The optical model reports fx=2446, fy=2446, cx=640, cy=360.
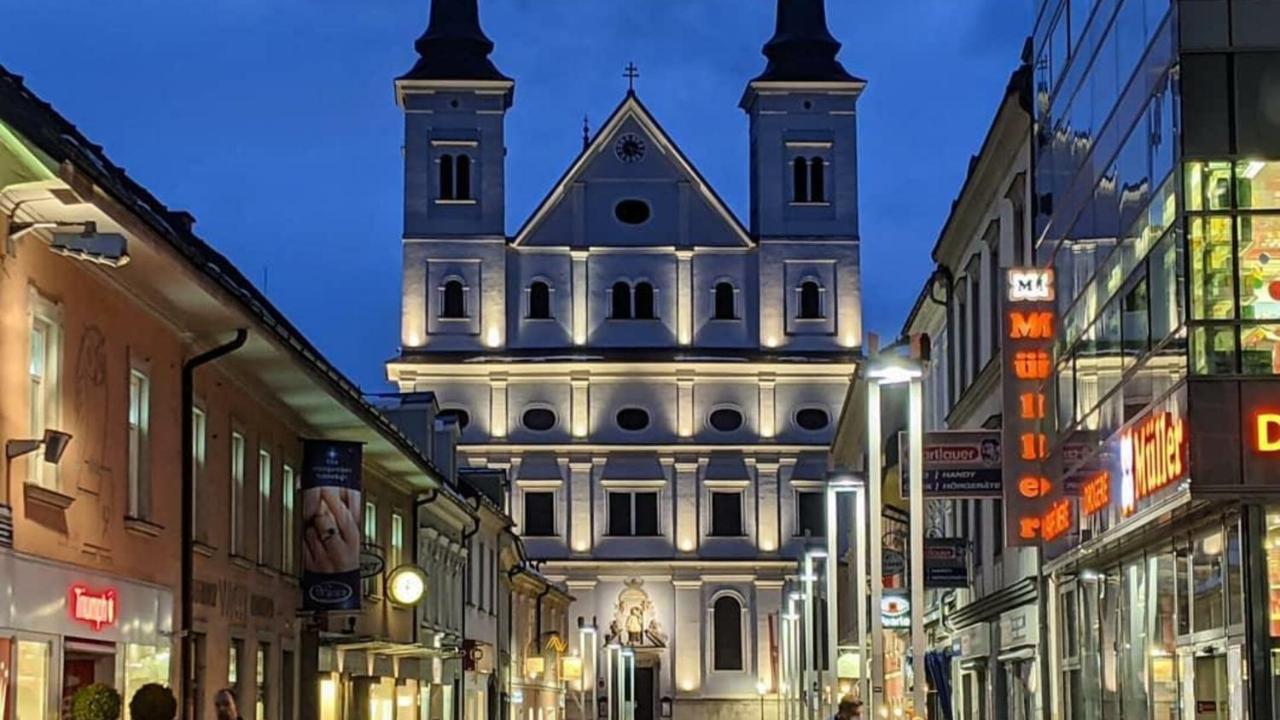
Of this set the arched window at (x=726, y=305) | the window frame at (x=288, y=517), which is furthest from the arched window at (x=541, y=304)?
the window frame at (x=288, y=517)

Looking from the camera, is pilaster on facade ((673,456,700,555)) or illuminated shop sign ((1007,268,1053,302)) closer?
illuminated shop sign ((1007,268,1053,302))

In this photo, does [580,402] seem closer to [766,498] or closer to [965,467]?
[766,498]

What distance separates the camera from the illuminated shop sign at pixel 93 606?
710 inches

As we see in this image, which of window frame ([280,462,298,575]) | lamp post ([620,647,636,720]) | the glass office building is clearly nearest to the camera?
the glass office building

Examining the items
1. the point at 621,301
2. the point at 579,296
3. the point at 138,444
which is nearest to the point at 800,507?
the point at 621,301

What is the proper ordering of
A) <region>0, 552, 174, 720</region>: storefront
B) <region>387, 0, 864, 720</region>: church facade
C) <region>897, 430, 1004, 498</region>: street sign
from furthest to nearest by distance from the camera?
<region>387, 0, 864, 720</region>: church facade < <region>897, 430, 1004, 498</region>: street sign < <region>0, 552, 174, 720</region>: storefront

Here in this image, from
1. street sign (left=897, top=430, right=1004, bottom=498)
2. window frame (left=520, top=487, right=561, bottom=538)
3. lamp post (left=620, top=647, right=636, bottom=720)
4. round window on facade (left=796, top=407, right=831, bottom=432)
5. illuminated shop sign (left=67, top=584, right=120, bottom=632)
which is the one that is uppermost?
round window on facade (left=796, top=407, right=831, bottom=432)

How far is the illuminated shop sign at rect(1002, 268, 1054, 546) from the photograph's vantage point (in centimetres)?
2928

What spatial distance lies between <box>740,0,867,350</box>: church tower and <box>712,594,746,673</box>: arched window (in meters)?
11.1

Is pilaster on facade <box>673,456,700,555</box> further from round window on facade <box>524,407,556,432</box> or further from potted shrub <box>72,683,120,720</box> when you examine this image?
potted shrub <box>72,683,120,720</box>

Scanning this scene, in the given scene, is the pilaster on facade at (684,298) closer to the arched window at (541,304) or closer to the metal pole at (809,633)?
the arched window at (541,304)

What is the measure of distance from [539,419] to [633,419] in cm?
397

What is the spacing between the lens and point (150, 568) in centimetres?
2128

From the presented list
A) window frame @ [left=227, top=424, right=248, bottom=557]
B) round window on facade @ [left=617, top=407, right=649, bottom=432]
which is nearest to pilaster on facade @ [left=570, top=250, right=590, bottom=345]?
round window on facade @ [left=617, top=407, right=649, bottom=432]
